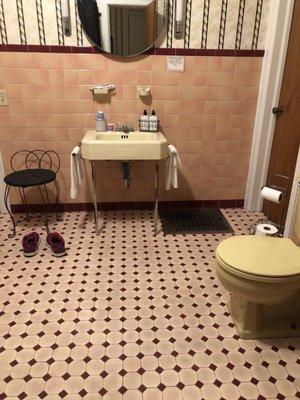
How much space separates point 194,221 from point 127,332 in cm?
143

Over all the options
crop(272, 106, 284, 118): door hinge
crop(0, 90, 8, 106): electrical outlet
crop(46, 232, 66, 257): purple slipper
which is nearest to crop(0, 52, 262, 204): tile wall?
crop(0, 90, 8, 106): electrical outlet

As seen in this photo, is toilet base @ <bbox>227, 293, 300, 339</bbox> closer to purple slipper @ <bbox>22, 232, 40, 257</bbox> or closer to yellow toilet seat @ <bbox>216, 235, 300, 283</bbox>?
yellow toilet seat @ <bbox>216, 235, 300, 283</bbox>

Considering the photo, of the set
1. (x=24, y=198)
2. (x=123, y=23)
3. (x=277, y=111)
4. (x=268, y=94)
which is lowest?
(x=24, y=198)

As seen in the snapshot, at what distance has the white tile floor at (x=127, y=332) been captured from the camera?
4.68 ft

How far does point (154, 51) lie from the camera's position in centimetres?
262

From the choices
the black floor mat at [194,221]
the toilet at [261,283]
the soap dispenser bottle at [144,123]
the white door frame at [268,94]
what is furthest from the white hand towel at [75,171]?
the white door frame at [268,94]

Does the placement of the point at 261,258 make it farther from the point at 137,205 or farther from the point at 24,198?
the point at 24,198

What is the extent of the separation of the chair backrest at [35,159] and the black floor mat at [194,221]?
110cm

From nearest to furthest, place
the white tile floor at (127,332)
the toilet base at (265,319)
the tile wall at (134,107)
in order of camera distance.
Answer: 1. the white tile floor at (127,332)
2. the toilet base at (265,319)
3. the tile wall at (134,107)

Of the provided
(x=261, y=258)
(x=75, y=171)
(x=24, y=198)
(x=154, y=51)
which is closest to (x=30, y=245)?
(x=75, y=171)

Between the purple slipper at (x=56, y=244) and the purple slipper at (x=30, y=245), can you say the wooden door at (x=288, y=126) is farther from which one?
the purple slipper at (x=30, y=245)

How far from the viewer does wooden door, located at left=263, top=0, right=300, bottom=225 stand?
7.88ft

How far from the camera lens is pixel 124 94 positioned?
2729 millimetres

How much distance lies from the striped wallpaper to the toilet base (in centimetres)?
204
